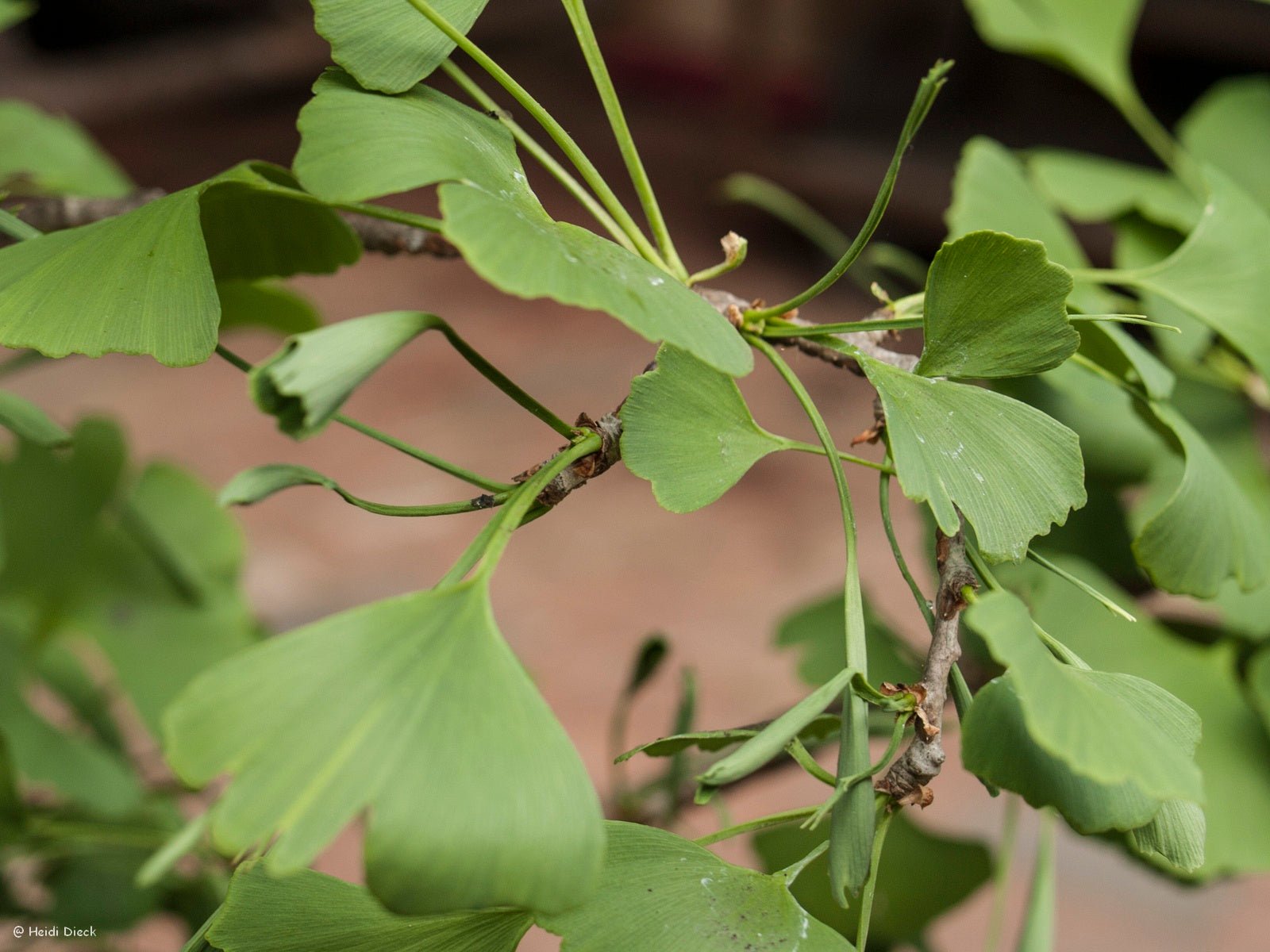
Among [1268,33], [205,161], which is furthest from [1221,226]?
[205,161]

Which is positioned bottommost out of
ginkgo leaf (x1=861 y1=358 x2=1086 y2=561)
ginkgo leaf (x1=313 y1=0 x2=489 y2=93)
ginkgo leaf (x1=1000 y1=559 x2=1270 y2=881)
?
ginkgo leaf (x1=1000 y1=559 x2=1270 y2=881)

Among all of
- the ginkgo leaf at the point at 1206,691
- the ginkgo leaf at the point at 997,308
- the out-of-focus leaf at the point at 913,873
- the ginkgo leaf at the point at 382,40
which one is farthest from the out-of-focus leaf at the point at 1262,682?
the ginkgo leaf at the point at 382,40

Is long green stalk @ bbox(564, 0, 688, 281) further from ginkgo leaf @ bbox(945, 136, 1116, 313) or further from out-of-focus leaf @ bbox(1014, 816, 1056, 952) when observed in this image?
out-of-focus leaf @ bbox(1014, 816, 1056, 952)

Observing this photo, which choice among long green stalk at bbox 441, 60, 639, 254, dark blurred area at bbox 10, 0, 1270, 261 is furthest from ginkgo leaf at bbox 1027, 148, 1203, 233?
dark blurred area at bbox 10, 0, 1270, 261

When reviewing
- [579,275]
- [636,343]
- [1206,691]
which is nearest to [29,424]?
[579,275]

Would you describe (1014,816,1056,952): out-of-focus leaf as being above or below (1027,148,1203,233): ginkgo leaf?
below

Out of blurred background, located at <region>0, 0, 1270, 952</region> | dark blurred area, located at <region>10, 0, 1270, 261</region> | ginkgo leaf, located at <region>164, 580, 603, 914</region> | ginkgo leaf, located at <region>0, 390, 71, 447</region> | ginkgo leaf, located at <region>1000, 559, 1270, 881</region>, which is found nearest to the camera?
ginkgo leaf, located at <region>164, 580, 603, 914</region>

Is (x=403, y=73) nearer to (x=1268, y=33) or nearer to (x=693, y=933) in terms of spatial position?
(x=693, y=933)
